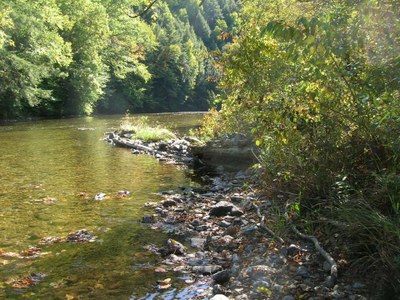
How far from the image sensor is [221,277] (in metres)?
5.13

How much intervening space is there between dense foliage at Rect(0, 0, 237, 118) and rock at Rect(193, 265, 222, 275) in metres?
3.83

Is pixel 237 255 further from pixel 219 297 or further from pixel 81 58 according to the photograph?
pixel 81 58

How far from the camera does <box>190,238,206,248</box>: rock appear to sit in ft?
21.4

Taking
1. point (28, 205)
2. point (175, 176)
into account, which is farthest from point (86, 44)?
point (28, 205)

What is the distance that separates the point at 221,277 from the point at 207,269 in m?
0.39

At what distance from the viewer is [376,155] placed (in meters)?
5.47

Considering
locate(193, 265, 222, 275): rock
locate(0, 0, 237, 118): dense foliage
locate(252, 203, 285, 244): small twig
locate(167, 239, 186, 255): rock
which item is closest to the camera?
locate(193, 265, 222, 275): rock

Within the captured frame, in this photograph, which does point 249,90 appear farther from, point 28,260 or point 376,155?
point 28,260

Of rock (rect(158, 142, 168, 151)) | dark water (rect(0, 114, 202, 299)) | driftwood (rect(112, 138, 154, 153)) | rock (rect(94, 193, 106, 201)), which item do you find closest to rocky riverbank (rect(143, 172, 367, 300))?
dark water (rect(0, 114, 202, 299))

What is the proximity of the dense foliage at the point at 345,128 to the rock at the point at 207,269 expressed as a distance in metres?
1.46

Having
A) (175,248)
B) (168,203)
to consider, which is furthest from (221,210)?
(175,248)

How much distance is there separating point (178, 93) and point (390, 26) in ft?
243

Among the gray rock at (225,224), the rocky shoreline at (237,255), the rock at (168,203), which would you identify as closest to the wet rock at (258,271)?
the rocky shoreline at (237,255)

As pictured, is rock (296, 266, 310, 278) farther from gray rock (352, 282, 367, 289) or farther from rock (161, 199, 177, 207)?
rock (161, 199, 177, 207)
